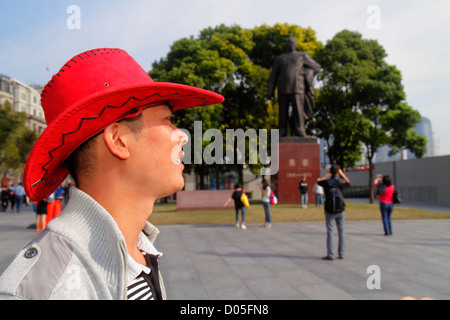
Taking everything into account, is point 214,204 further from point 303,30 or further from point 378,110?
point 303,30

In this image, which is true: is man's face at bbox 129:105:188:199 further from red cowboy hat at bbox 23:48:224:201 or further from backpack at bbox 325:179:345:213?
backpack at bbox 325:179:345:213

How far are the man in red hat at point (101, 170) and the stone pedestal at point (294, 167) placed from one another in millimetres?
17710

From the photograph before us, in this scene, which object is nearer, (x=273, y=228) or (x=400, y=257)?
(x=400, y=257)

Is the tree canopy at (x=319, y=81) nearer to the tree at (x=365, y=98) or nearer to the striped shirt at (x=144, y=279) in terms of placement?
the tree at (x=365, y=98)

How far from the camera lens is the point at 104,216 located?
3.71ft

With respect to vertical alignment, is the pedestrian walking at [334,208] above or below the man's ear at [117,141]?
below

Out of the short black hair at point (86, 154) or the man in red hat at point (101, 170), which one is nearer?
the man in red hat at point (101, 170)

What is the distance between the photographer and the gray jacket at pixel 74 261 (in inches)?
35.7

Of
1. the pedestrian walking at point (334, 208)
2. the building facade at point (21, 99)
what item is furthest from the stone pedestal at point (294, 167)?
the building facade at point (21, 99)

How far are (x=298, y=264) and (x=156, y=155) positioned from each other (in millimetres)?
6212

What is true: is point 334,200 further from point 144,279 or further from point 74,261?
point 74,261
